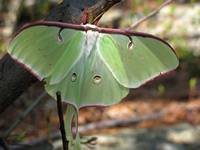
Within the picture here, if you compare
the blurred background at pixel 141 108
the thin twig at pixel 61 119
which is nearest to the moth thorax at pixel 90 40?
the thin twig at pixel 61 119

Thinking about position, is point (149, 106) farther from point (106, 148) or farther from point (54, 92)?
point (54, 92)

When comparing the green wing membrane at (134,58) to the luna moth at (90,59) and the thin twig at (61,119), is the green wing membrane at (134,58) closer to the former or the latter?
the luna moth at (90,59)

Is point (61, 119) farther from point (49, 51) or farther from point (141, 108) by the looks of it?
point (141, 108)

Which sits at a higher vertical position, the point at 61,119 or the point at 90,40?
the point at 90,40

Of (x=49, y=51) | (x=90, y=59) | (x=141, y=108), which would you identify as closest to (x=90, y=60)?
(x=90, y=59)

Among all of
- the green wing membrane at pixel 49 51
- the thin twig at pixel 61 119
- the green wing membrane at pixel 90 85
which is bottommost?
the thin twig at pixel 61 119

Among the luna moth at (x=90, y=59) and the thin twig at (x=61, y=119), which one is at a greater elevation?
the luna moth at (x=90, y=59)

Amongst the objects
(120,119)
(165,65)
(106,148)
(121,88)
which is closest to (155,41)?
(165,65)
